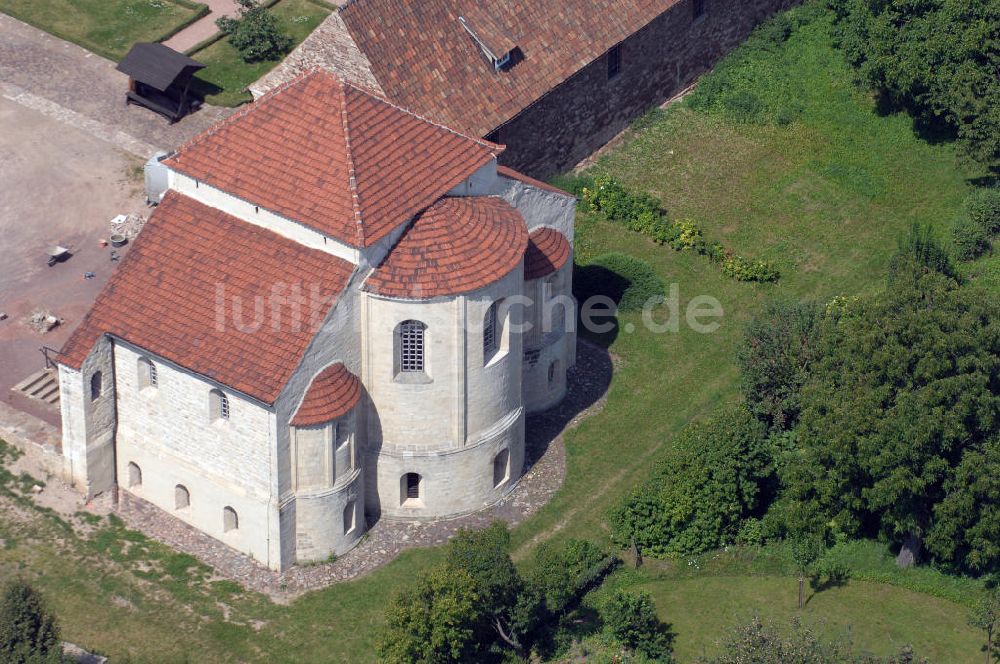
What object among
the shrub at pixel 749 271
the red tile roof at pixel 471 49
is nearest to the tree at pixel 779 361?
the shrub at pixel 749 271

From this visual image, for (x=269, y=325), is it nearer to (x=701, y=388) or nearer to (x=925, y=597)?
(x=701, y=388)

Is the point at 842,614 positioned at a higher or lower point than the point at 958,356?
lower

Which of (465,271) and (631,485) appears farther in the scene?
(631,485)

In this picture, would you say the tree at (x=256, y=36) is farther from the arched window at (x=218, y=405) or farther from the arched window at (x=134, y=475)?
the arched window at (x=218, y=405)

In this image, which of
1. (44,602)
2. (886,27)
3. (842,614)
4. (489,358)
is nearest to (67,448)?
(44,602)

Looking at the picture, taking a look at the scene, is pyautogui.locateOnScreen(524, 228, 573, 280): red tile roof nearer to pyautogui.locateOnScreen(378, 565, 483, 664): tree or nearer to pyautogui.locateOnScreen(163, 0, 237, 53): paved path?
pyautogui.locateOnScreen(378, 565, 483, 664): tree

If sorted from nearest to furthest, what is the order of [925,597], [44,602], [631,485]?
[44,602] → [925,597] → [631,485]

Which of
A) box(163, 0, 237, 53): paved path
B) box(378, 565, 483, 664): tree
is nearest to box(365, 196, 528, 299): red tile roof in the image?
box(378, 565, 483, 664): tree
